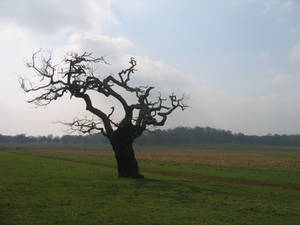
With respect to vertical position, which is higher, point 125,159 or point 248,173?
point 125,159

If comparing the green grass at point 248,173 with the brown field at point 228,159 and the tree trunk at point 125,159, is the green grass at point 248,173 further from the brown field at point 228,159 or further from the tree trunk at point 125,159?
the tree trunk at point 125,159

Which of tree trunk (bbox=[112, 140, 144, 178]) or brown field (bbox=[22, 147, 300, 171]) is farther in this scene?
brown field (bbox=[22, 147, 300, 171])

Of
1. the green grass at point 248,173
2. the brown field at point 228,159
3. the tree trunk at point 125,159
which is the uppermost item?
the tree trunk at point 125,159

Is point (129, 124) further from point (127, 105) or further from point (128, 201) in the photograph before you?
point (128, 201)

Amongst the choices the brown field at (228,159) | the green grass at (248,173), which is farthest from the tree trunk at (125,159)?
the brown field at (228,159)

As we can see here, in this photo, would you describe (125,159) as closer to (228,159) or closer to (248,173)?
(248,173)

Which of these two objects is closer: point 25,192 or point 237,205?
point 237,205

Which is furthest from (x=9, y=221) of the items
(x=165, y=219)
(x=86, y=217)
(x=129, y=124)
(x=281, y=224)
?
(x=129, y=124)

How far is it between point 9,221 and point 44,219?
3.46ft

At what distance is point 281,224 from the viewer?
11391mm

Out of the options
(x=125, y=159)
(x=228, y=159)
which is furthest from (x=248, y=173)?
(x=228, y=159)

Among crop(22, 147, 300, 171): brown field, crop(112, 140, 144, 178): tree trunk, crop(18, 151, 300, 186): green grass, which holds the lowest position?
crop(18, 151, 300, 186): green grass

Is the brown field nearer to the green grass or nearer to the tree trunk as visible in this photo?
the green grass

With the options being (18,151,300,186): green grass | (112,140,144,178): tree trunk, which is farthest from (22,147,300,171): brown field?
(112,140,144,178): tree trunk
